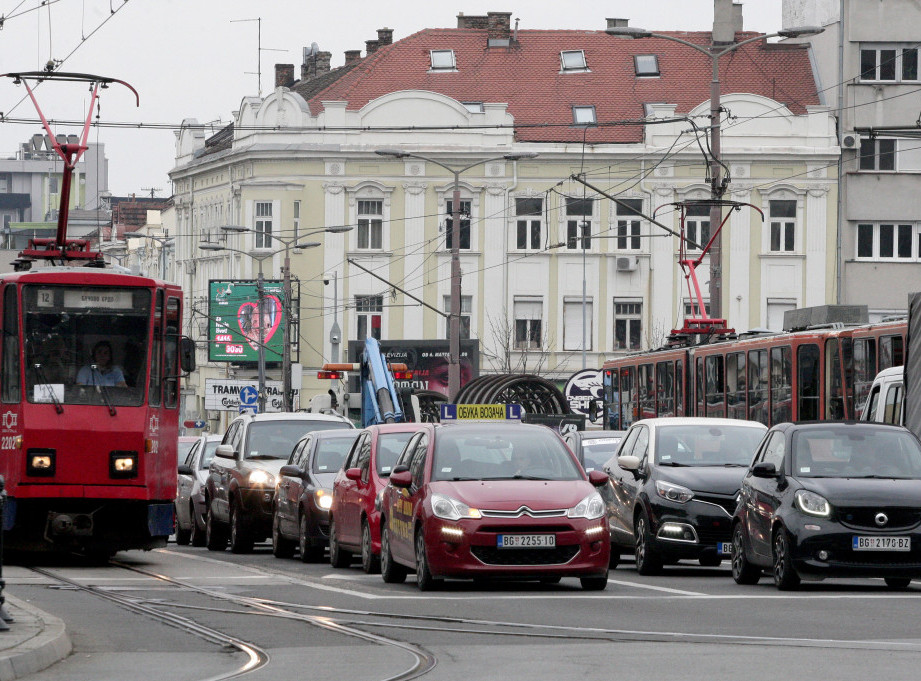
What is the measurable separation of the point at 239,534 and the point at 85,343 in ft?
19.7

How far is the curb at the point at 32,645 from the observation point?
1060cm

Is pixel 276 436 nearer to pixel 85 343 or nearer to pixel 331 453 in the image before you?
pixel 331 453

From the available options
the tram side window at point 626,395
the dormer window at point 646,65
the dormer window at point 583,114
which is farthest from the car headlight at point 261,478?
the dormer window at point 646,65

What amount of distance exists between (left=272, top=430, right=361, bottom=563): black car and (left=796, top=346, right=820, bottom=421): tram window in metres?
7.66

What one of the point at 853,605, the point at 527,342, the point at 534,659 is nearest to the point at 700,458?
the point at 853,605

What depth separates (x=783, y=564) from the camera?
17.4 meters

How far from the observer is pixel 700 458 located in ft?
69.2

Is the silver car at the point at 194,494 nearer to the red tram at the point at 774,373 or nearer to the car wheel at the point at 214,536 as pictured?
the car wheel at the point at 214,536

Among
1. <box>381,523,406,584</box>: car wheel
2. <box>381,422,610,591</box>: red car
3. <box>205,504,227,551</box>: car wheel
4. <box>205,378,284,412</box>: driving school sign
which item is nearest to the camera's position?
<box>381,422,610,591</box>: red car

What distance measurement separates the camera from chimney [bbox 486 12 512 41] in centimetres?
7644

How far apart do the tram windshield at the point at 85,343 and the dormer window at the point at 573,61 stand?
2193 inches

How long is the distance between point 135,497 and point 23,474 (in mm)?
1161

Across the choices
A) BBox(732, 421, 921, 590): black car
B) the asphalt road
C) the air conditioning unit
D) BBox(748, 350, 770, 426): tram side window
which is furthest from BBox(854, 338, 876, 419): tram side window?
the air conditioning unit

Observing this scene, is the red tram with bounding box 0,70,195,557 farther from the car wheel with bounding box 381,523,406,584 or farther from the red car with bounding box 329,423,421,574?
the car wheel with bounding box 381,523,406,584
